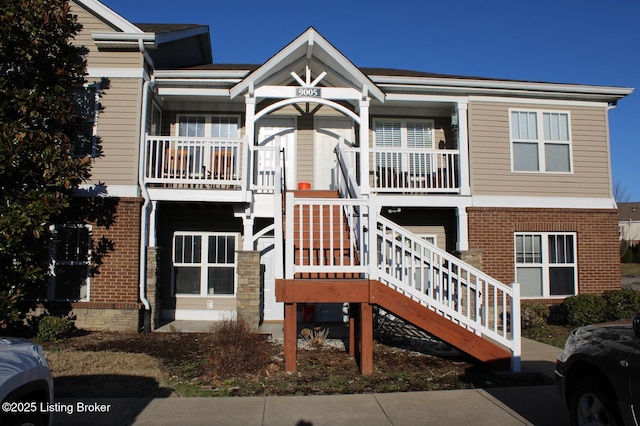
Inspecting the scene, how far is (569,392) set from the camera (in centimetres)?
455

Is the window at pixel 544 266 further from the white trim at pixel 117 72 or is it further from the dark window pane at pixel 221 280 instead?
the white trim at pixel 117 72

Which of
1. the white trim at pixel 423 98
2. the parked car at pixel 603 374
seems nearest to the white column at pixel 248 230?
the white trim at pixel 423 98

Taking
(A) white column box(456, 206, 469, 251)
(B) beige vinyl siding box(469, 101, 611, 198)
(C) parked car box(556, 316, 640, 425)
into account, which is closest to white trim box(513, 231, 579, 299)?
(B) beige vinyl siding box(469, 101, 611, 198)

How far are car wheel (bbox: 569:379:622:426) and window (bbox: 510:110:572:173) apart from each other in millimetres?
8320

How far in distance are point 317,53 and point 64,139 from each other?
5.78m

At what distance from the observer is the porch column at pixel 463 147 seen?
11.5 meters

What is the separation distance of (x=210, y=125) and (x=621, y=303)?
10847 mm

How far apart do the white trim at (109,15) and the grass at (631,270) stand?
32.4m

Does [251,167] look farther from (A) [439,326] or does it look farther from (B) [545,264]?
(B) [545,264]

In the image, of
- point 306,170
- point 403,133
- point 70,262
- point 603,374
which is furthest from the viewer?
point 403,133

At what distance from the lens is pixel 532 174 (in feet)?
38.9

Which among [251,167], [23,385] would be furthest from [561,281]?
[23,385]

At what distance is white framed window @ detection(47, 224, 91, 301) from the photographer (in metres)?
10.1

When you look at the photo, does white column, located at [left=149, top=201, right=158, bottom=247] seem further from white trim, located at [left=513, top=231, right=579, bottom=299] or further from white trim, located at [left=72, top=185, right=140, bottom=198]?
white trim, located at [left=513, top=231, right=579, bottom=299]
